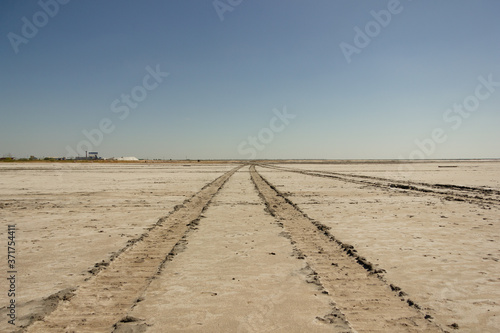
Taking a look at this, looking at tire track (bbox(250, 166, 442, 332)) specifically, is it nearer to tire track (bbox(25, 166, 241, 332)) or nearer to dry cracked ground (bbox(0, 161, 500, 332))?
dry cracked ground (bbox(0, 161, 500, 332))

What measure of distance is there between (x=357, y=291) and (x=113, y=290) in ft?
10.00

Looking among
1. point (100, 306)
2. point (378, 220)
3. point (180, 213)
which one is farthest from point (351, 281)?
point (180, 213)

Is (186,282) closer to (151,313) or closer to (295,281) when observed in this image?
(151,313)

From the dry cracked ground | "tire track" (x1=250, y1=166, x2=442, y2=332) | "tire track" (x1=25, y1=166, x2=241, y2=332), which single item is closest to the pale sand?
the dry cracked ground

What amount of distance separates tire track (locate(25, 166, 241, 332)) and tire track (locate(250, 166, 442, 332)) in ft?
7.81

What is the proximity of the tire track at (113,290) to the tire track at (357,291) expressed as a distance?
238 cm

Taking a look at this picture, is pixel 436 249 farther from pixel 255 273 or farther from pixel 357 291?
pixel 255 273

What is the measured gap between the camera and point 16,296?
3730 millimetres

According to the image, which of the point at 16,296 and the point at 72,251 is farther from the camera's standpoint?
the point at 72,251

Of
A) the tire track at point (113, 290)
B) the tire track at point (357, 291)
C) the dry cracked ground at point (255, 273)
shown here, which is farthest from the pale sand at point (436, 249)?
the tire track at point (113, 290)

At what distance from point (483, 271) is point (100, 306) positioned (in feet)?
17.1

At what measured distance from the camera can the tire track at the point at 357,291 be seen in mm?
3033

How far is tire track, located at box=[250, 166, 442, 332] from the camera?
3033mm

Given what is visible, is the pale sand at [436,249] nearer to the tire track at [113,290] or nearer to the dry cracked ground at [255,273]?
the dry cracked ground at [255,273]
